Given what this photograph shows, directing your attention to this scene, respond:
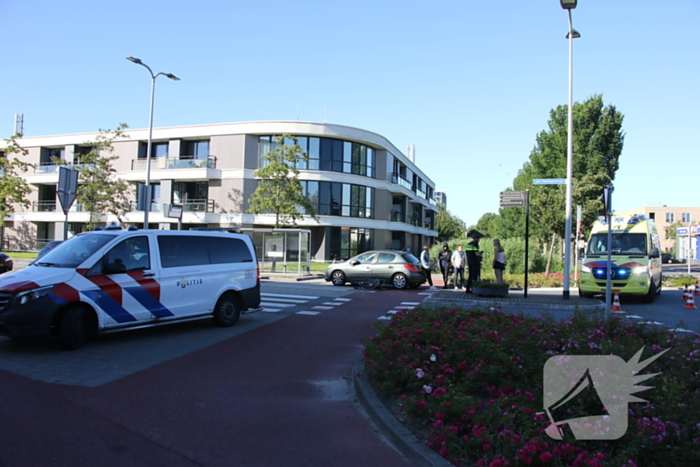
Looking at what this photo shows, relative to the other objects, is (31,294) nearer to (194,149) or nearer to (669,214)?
(194,149)

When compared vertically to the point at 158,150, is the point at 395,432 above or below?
below

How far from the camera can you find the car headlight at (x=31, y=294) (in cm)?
663

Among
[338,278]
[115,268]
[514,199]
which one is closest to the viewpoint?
[115,268]

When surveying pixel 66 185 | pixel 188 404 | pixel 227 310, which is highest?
pixel 66 185

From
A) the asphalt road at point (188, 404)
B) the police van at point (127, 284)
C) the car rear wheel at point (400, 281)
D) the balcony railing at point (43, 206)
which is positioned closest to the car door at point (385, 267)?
the car rear wheel at point (400, 281)

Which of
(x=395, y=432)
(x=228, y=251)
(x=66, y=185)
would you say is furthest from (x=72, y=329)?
(x=395, y=432)

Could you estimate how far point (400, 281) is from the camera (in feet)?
57.8

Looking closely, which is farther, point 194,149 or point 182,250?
point 194,149

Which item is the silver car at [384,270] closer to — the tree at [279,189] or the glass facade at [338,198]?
the tree at [279,189]

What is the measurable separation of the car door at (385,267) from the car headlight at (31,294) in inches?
482

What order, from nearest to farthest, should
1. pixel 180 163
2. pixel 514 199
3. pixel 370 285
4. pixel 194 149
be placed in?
pixel 514 199 < pixel 370 285 < pixel 180 163 < pixel 194 149

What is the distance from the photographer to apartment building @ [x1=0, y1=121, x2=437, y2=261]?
35188mm

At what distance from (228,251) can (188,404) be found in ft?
16.1

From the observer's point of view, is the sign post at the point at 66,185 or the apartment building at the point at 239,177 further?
the apartment building at the point at 239,177
